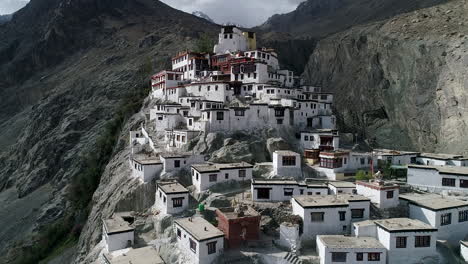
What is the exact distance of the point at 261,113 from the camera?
169 ft

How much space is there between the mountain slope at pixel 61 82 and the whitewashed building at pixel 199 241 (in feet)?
136

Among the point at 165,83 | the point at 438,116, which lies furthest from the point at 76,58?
the point at 438,116

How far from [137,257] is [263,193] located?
13269mm

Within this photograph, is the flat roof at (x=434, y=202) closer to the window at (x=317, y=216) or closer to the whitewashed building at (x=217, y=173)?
the window at (x=317, y=216)

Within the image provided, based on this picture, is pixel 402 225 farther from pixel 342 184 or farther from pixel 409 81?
pixel 409 81

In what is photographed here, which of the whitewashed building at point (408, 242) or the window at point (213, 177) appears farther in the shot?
the window at point (213, 177)

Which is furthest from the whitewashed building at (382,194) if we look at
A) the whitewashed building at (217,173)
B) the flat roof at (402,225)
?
the whitewashed building at (217,173)

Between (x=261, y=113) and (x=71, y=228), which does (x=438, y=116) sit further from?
(x=71, y=228)

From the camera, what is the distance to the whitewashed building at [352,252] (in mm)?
28938

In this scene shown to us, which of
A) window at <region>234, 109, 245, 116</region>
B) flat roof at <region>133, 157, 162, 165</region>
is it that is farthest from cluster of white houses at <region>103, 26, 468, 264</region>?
flat roof at <region>133, 157, 162, 165</region>

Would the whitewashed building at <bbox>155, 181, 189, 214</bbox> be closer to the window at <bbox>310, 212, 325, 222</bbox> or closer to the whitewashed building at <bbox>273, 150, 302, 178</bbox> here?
the whitewashed building at <bbox>273, 150, 302, 178</bbox>

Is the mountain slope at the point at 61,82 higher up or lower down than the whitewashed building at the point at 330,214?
higher up

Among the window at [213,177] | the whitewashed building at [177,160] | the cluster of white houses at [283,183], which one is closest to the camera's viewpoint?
the cluster of white houses at [283,183]

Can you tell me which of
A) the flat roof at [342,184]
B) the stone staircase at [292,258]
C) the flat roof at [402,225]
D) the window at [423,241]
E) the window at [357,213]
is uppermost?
the flat roof at [342,184]
